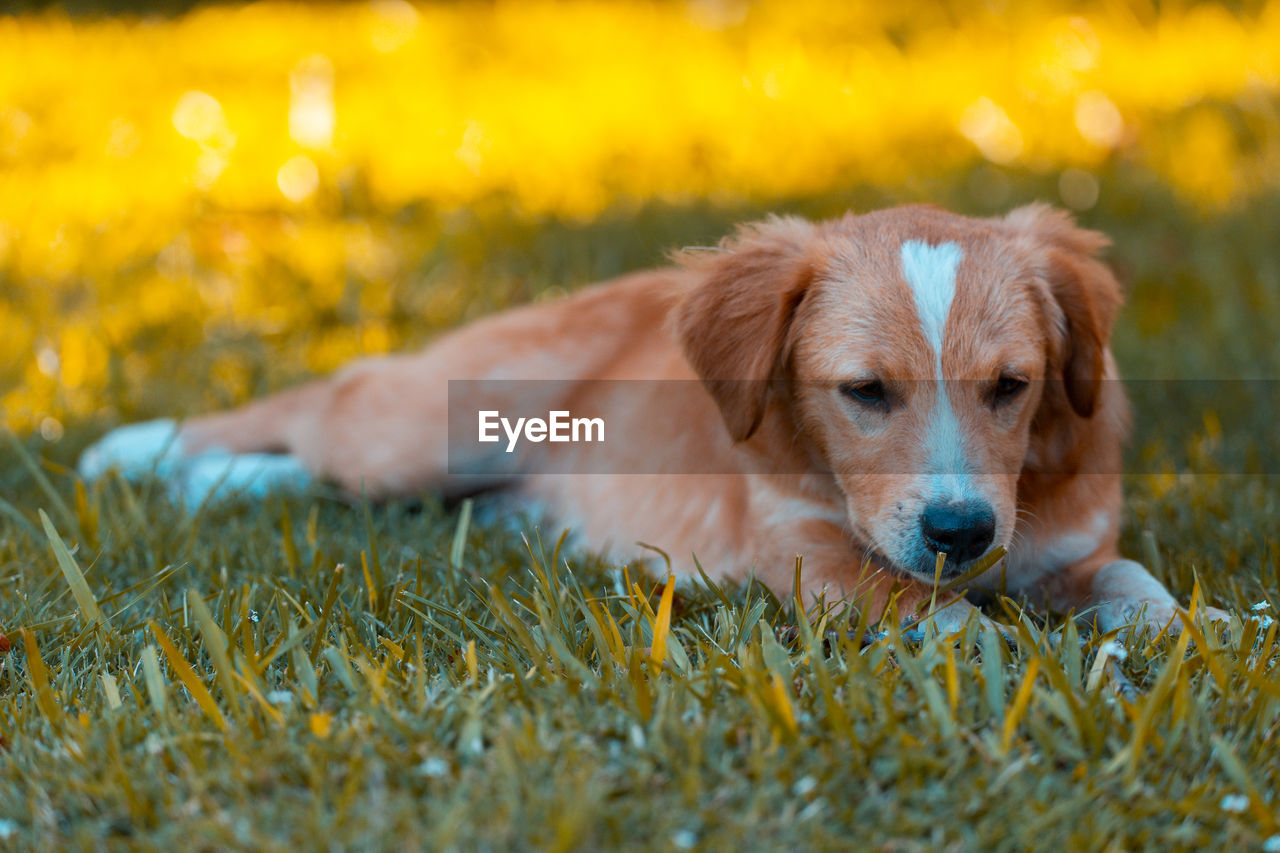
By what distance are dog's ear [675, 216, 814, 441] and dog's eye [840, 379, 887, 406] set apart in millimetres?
213

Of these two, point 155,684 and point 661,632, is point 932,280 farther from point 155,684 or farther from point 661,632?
point 155,684

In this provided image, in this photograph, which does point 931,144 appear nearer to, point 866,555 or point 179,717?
point 866,555

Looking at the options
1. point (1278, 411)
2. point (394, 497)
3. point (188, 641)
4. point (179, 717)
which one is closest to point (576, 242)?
point (394, 497)

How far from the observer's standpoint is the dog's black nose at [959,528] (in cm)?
263

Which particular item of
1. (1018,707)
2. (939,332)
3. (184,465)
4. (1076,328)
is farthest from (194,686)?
(184,465)

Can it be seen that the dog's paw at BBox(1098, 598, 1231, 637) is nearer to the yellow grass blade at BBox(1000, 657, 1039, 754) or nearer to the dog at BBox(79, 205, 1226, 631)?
the dog at BBox(79, 205, 1226, 631)

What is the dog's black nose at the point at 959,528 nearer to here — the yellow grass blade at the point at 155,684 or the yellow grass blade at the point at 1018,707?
the yellow grass blade at the point at 1018,707

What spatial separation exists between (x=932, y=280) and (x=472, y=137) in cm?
491

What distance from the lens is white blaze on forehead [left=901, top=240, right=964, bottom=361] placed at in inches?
109

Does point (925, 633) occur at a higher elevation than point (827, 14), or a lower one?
lower

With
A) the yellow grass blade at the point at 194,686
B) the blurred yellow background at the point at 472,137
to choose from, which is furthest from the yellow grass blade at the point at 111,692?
the blurred yellow background at the point at 472,137

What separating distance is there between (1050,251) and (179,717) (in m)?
2.21

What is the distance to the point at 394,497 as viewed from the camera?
4.24 metres

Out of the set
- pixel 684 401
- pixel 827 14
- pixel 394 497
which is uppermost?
pixel 827 14
